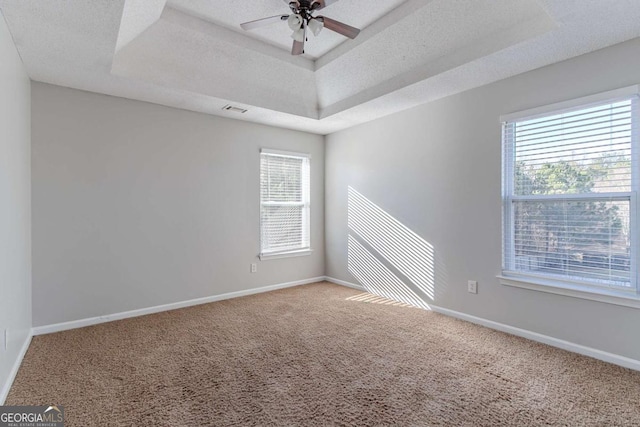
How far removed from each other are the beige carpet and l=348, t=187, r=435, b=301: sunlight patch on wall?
0.64 m

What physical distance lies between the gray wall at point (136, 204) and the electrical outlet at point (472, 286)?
104 inches

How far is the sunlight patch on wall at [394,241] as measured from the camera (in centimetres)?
381

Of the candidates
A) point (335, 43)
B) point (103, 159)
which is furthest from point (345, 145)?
point (103, 159)

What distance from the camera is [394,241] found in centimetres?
418

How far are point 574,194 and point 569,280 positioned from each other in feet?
2.40

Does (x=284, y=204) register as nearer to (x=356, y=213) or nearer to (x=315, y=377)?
(x=356, y=213)

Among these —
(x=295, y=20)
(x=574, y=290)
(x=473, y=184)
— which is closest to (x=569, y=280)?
(x=574, y=290)

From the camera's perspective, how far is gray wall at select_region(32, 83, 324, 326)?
3113mm

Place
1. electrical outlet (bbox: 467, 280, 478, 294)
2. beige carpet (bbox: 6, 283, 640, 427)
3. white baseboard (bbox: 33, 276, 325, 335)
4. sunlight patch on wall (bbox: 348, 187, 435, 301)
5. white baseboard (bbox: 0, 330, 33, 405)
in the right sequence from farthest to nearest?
sunlight patch on wall (bbox: 348, 187, 435, 301) < electrical outlet (bbox: 467, 280, 478, 294) < white baseboard (bbox: 33, 276, 325, 335) < white baseboard (bbox: 0, 330, 33, 405) < beige carpet (bbox: 6, 283, 640, 427)

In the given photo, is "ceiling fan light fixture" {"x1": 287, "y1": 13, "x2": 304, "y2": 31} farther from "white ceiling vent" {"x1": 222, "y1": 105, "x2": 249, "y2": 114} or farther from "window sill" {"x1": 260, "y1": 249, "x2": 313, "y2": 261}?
"window sill" {"x1": 260, "y1": 249, "x2": 313, "y2": 261}

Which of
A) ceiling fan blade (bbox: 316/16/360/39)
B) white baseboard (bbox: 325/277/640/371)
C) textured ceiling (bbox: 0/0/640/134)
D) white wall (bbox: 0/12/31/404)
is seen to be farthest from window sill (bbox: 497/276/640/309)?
white wall (bbox: 0/12/31/404)

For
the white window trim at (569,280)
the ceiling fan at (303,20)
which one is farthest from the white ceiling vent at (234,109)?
the white window trim at (569,280)

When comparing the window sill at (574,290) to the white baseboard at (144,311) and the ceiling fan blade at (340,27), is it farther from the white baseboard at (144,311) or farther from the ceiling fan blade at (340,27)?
the white baseboard at (144,311)

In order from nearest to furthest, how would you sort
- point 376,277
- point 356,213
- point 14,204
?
point 14,204 < point 376,277 < point 356,213
